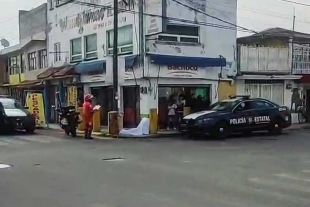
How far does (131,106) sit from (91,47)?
5.20m

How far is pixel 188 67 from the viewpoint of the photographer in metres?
22.2

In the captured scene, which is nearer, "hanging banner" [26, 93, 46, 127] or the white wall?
the white wall

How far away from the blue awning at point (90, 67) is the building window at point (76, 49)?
153cm

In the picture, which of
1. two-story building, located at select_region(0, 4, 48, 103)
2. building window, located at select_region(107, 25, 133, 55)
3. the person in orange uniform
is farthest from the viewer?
two-story building, located at select_region(0, 4, 48, 103)

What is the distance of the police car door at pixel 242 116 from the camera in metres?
19.3

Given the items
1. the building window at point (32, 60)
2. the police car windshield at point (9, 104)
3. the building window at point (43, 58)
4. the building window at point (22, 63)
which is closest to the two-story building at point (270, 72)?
the police car windshield at point (9, 104)

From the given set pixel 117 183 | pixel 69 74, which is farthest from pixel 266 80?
pixel 117 183

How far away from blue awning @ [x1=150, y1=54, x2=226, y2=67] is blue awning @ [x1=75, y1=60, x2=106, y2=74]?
3.40 meters

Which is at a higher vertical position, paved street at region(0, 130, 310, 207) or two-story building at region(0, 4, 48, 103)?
two-story building at region(0, 4, 48, 103)

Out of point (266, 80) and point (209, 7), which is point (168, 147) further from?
point (266, 80)

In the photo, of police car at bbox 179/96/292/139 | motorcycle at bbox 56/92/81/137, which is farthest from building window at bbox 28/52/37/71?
police car at bbox 179/96/292/139

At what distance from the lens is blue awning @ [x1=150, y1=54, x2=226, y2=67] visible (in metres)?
21.1

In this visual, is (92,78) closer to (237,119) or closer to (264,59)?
(237,119)

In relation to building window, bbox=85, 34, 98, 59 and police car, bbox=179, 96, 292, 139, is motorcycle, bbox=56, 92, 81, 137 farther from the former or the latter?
building window, bbox=85, 34, 98, 59
